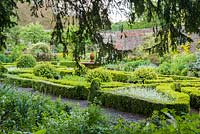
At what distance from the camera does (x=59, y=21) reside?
4094 mm

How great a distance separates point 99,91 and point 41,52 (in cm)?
1664

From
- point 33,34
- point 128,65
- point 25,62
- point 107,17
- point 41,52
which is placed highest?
point 33,34

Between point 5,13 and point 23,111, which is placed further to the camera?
point 23,111

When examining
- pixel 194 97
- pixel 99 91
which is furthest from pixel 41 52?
pixel 194 97

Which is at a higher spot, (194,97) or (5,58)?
(5,58)

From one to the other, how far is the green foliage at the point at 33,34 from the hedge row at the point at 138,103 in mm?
20990

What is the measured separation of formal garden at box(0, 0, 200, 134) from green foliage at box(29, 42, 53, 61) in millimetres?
3234

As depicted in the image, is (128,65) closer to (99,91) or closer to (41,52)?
(41,52)

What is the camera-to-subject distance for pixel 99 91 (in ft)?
33.8

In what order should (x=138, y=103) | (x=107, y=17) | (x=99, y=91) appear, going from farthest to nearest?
(x=99, y=91), (x=138, y=103), (x=107, y=17)

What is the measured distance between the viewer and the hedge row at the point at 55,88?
37.1 feet

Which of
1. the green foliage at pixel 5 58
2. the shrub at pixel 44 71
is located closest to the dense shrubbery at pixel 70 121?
the shrub at pixel 44 71

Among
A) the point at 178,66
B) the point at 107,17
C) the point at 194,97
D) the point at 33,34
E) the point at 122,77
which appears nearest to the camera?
the point at 107,17

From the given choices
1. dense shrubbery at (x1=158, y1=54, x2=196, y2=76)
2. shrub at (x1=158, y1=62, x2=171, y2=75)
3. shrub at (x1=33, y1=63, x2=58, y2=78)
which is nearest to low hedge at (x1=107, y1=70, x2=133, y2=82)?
shrub at (x1=33, y1=63, x2=58, y2=78)
